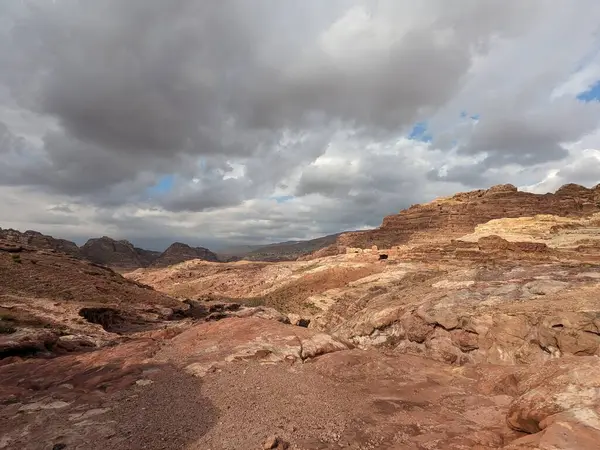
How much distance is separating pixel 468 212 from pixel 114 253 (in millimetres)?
131212

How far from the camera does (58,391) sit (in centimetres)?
1216

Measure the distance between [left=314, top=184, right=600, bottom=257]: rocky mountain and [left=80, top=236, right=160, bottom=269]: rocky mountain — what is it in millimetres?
89110

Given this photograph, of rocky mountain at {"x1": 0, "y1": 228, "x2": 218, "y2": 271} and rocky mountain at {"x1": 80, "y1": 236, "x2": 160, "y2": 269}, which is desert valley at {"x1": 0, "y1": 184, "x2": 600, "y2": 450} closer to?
rocky mountain at {"x1": 0, "y1": 228, "x2": 218, "y2": 271}

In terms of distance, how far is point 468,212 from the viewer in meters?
91.2

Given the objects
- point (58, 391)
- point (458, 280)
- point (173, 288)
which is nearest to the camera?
point (58, 391)

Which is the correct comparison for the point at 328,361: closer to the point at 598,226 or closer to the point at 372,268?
the point at 372,268

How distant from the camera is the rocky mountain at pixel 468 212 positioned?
3356 inches

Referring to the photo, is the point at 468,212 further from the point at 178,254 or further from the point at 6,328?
the point at 178,254

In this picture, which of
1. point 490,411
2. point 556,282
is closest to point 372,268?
point 556,282

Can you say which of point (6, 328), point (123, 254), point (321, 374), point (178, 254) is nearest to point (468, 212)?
point (321, 374)

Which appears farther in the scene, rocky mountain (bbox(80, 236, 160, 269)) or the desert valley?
rocky mountain (bbox(80, 236, 160, 269))

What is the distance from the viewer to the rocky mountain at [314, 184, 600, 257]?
85.2m

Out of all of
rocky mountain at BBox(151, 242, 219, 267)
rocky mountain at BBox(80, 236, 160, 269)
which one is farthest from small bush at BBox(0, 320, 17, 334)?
rocky mountain at BBox(151, 242, 219, 267)

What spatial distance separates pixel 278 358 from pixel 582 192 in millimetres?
103915
